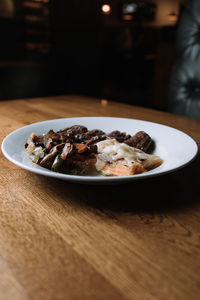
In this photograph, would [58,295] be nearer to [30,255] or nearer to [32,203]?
[30,255]

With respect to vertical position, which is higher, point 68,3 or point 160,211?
point 68,3

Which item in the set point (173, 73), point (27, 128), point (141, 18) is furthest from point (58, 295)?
point (141, 18)

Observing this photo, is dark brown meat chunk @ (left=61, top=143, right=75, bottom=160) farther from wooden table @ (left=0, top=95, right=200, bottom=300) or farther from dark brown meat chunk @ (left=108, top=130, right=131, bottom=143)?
dark brown meat chunk @ (left=108, top=130, right=131, bottom=143)

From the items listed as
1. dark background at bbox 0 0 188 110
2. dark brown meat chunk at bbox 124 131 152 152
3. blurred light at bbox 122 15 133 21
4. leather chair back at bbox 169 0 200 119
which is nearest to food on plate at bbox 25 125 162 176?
dark brown meat chunk at bbox 124 131 152 152

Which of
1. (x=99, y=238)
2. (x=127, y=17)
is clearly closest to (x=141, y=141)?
(x=99, y=238)

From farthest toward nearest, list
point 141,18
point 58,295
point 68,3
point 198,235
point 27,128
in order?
1. point 141,18
2. point 68,3
3. point 27,128
4. point 198,235
5. point 58,295

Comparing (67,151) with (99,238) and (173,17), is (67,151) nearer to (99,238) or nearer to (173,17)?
(99,238)

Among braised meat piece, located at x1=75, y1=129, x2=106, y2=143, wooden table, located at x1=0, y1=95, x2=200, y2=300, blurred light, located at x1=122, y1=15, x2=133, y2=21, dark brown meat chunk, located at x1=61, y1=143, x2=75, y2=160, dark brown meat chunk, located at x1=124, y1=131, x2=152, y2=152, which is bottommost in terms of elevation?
wooden table, located at x1=0, y1=95, x2=200, y2=300

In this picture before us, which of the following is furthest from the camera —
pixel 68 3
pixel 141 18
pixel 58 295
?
pixel 141 18
